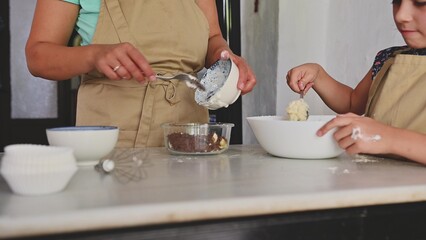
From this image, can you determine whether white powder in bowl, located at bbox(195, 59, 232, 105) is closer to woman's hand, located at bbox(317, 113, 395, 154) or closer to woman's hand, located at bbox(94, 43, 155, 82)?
woman's hand, located at bbox(94, 43, 155, 82)

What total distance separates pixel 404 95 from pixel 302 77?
36 centimetres

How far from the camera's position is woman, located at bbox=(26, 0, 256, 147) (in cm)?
129

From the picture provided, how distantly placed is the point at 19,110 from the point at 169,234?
509 cm

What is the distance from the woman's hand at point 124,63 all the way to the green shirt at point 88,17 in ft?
1.05

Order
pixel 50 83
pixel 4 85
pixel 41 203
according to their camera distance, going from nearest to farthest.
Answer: pixel 41 203 < pixel 4 85 < pixel 50 83

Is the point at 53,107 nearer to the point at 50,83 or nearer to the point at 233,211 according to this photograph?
the point at 50,83

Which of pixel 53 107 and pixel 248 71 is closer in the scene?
pixel 248 71

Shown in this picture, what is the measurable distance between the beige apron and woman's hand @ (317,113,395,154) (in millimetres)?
188

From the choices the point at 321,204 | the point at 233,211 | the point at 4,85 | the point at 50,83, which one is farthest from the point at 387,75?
the point at 50,83

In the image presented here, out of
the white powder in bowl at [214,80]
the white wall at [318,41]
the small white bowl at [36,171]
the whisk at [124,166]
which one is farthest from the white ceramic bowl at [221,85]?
the white wall at [318,41]

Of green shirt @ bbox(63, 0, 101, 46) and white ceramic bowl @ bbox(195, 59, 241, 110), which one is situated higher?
Result: green shirt @ bbox(63, 0, 101, 46)

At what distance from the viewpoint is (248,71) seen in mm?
1234

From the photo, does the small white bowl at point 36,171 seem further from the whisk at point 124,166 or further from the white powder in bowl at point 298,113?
the white powder in bowl at point 298,113

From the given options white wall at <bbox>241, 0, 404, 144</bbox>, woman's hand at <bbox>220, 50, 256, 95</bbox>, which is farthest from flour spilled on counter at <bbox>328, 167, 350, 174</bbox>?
white wall at <bbox>241, 0, 404, 144</bbox>
